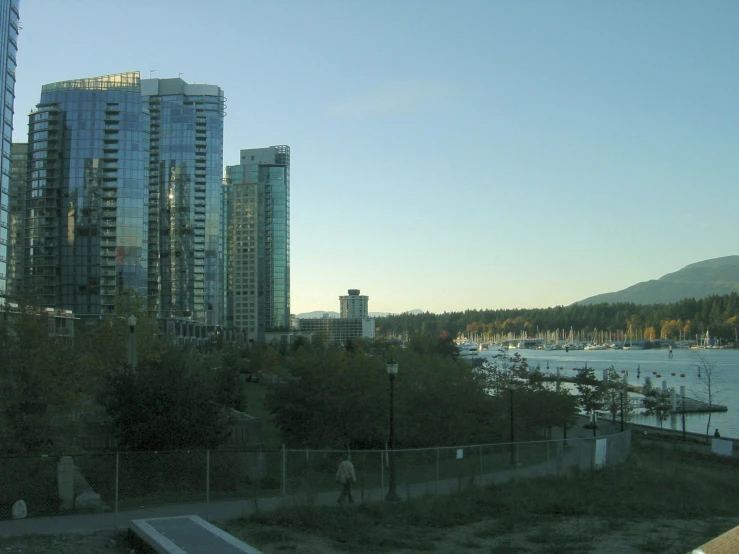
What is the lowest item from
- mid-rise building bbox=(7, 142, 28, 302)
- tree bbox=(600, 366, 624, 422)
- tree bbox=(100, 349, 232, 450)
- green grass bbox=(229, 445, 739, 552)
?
tree bbox=(600, 366, 624, 422)

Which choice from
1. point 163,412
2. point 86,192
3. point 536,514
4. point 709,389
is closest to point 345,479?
point 536,514

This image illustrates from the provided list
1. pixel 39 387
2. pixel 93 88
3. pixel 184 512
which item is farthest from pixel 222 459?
pixel 93 88

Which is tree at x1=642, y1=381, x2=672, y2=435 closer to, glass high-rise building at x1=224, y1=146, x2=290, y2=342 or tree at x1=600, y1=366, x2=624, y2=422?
tree at x1=600, y1=366, x2=624, y2=422

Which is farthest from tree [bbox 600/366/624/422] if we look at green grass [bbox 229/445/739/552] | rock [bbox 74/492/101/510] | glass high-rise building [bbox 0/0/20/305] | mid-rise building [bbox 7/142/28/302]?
mid-rise building [bbox 7/142/28/302]

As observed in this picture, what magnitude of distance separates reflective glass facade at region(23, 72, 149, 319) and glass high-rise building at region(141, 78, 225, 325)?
21.9m

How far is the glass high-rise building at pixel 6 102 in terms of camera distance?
220 feet

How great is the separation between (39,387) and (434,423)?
2116 cm

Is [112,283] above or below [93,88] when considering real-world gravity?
below

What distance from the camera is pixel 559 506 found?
64.1ft

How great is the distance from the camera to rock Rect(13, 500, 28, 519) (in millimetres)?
16984

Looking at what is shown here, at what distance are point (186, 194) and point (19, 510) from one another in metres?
121

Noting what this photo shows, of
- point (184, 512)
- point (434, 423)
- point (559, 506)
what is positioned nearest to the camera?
point (184, 512)

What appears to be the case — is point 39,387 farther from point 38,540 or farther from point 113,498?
point 38,540

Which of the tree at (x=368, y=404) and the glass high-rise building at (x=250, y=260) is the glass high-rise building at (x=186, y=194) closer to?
the glass high-rise building at (x=250, y=260)
